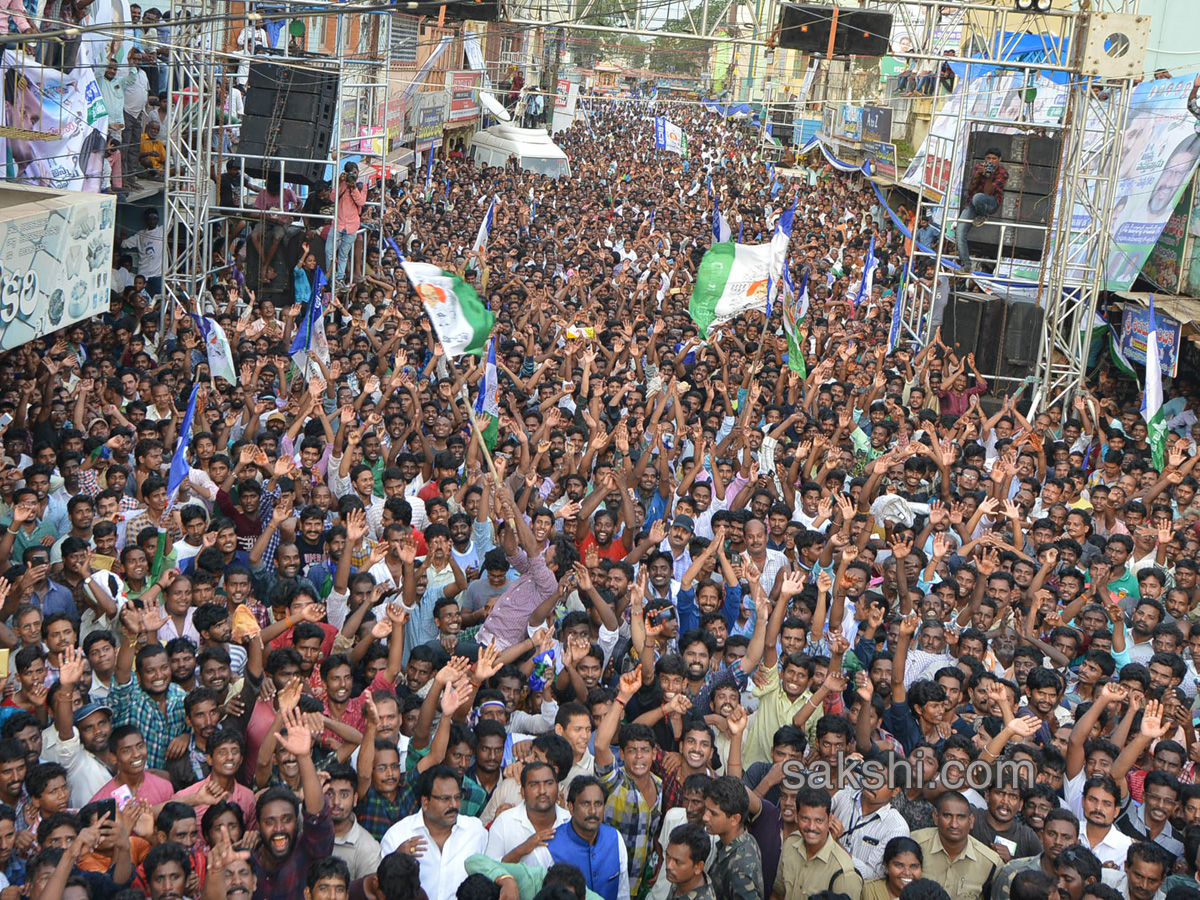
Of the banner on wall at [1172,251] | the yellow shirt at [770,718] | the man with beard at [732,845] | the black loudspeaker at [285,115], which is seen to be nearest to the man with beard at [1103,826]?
the yellow shirt at [770,718]

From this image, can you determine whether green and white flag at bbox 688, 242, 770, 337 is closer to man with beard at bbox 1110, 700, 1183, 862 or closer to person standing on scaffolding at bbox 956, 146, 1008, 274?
person standing on scaffolding at bbox 956, 146, 1008, 274

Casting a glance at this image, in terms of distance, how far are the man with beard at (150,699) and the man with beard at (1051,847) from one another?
10.3ft

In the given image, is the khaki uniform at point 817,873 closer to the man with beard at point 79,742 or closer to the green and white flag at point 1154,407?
the man with beard at point 79,742

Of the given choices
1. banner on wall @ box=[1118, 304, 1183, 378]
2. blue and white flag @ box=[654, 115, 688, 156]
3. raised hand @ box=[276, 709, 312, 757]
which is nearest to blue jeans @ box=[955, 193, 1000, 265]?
banner on wall @ box=[1118, 304, 1183, 378]

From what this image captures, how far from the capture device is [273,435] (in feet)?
27.9

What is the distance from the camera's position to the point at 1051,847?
15.3 feet

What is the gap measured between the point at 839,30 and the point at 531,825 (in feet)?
32.6

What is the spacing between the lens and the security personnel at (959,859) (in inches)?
185

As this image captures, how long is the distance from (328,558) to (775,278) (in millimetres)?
6918

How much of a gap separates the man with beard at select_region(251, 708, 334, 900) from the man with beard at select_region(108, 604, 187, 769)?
0.94 m

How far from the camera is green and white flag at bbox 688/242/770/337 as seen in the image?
40.0 feet

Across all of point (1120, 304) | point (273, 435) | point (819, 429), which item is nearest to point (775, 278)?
point (819, 429)

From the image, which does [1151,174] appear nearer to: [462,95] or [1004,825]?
[1004,825]

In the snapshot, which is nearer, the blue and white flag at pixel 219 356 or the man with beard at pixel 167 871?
the man with beard at pixel 167 871
